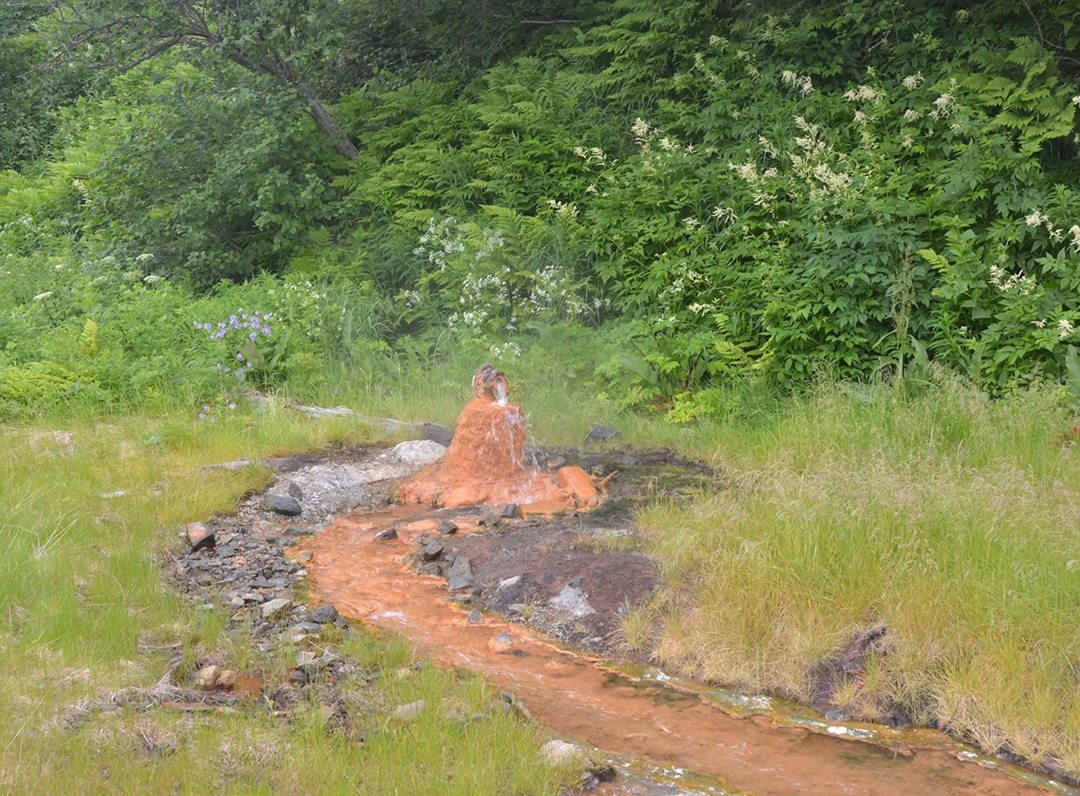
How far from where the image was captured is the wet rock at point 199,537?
22.5 feet

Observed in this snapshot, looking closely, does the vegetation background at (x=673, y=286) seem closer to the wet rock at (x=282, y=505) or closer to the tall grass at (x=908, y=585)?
the tall grass at (x=908, y=585)

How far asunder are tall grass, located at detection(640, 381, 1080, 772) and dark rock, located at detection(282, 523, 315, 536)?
2.58 m

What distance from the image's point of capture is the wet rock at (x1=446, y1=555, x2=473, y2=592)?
651 cm

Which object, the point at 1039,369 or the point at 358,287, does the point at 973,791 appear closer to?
the point at 1039,369

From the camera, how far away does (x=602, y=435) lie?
31.0ft

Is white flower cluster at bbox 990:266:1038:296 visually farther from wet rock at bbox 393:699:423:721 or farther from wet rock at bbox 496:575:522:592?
wet rock at bbox 393:699:423:721

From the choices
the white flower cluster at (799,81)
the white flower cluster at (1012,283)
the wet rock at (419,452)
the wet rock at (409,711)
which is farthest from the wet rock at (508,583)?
the white flower cluster at (799,81)

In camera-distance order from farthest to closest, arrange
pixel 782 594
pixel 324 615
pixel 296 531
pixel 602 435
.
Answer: pixel 602 435 → pixel 296 531 → pixel 324 615 → pixel 782 594

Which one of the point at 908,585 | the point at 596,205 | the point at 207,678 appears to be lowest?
the point at 207,678

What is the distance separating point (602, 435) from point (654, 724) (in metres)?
4.76

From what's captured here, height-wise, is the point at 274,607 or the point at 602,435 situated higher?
the point at 602,435

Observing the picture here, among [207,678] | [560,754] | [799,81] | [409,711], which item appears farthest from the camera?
[799,81]

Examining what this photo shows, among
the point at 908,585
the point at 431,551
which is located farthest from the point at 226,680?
the point at 908,585

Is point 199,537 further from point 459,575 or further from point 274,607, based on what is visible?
point 459,575
